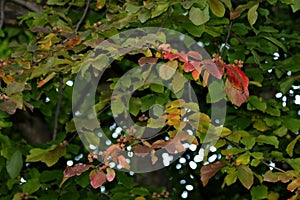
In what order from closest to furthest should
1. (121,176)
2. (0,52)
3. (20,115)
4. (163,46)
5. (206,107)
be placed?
(163,46) → (121,176) → (206,107) → (20,115) → (0,52)

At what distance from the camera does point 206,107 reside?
2.31 meters

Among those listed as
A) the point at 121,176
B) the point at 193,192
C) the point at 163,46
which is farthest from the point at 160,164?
the point at 193,192

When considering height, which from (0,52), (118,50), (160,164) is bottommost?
(0,52)

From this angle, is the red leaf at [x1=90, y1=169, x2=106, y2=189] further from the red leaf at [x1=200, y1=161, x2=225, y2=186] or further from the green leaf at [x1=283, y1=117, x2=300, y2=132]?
the green leaf at [x1=283, y1=117, x2=300, y2=132]

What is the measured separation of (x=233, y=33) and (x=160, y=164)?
615mm

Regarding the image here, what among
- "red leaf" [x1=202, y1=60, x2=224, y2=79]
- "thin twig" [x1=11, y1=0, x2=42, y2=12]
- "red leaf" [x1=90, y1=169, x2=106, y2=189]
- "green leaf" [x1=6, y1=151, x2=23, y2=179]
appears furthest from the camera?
"thin twig" [x1=11, y1=0, x2=42, y2=12]

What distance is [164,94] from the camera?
1971mm

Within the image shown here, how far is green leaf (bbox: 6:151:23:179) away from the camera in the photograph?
2.19m

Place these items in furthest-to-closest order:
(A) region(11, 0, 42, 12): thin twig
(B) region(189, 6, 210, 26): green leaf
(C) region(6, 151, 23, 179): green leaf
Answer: (A) region(11, 0, 42, 12): thin twig
(C) region(6, 151, 23, 179): green leaf
(B) region(189, 6, 210, 26): green leaf

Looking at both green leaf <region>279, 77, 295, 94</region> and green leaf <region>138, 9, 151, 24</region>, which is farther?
green leaf <region>279, 77, 295, 94</region>

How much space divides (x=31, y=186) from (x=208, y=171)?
29.8 inches

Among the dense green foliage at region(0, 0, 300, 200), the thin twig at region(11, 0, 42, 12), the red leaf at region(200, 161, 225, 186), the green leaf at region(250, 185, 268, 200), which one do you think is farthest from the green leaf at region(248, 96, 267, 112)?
the thin twig at region(11, 0, 42, 12)

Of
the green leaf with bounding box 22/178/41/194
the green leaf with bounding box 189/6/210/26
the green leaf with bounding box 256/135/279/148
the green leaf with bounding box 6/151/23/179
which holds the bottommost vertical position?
the green leaf with bounding box 22/178/41/194

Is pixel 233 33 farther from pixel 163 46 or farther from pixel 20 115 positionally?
pixel 20 115
